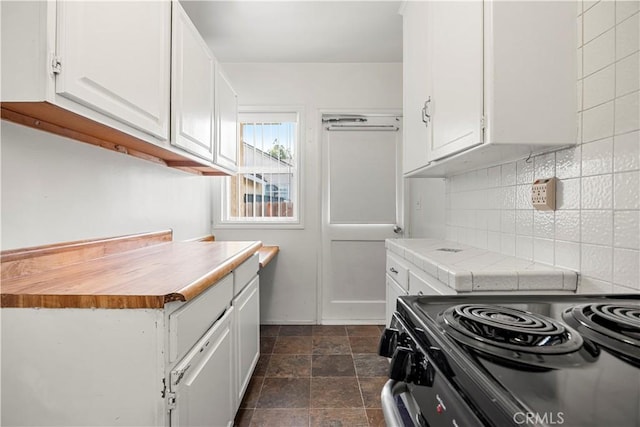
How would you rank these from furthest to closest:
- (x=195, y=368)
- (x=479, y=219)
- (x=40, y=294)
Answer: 1. (x=479, y=219)
2. (x=195, y=368)
3. (x=40, y=294)

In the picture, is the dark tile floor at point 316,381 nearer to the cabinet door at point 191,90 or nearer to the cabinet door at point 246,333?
the cabinet door at point 246,333

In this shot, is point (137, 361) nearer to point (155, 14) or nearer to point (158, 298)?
point (158, 298)

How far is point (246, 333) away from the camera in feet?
5.85

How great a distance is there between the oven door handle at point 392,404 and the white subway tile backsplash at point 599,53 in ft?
4.00

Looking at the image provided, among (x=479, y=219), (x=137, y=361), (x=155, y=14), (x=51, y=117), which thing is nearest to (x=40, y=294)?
(x=137, y=361)

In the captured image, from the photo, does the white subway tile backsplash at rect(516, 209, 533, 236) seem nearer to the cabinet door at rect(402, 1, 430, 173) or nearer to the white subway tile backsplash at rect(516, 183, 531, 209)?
the white subway tile backsplash at rect(516, 183, 531, 209)

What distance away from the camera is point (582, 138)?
1.14 metres

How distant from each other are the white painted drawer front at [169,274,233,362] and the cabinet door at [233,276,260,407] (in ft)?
0.82

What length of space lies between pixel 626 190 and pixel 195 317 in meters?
1.41

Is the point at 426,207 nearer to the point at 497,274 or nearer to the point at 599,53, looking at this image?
the point at 497,274

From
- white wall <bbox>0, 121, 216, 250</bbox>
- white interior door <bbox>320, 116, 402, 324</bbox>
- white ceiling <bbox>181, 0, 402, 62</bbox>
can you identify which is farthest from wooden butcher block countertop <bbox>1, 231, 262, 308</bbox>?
white ceiling <bbox>181, 0, 402, 62</bbox>

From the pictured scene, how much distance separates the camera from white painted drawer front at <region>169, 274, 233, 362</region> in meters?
0.88

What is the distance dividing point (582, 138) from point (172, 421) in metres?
1.62

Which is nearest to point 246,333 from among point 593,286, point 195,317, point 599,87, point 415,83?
point 195,317
